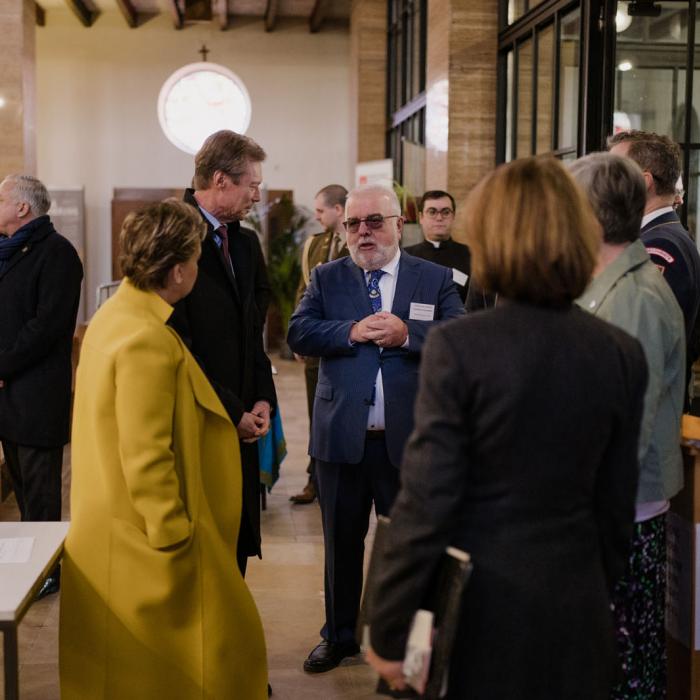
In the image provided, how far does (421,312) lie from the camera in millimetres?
3258

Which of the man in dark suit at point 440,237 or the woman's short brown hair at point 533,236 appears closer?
the woman's short brown hair at point 533,236

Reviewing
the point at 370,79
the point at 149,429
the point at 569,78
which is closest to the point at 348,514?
the point at 149,429

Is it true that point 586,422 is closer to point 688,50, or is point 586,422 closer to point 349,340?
point 349,340

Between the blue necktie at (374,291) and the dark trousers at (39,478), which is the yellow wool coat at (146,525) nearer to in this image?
the blue necktie at (374,291)

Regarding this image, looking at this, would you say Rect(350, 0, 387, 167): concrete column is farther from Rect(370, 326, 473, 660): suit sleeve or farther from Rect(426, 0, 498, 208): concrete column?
Rect(370, 326, 473, 660): suit sleeve

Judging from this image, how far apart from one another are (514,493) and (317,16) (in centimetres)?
1344

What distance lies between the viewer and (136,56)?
14625mm

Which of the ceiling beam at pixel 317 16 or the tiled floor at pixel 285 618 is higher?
the ceiling beam at pixel 317 16

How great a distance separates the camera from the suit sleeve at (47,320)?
3910mm

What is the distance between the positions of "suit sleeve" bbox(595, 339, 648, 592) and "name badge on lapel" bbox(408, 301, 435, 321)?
1558 mm

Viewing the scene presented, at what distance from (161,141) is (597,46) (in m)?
10.2

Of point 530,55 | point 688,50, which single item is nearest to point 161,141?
point 530,55

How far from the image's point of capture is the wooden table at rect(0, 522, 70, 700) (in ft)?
6.81

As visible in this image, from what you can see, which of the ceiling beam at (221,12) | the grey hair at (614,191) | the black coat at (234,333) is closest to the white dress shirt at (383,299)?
the black coat at (234,333)
